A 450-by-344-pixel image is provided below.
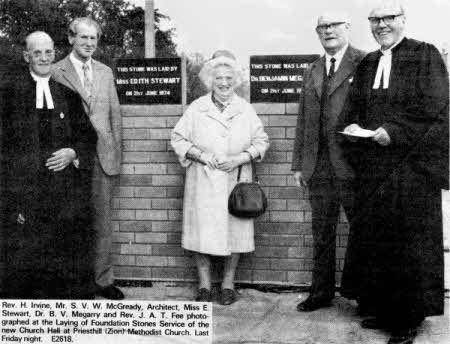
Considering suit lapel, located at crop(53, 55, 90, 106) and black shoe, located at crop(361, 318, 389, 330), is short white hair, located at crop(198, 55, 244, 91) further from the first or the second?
black shoe, located at crop(361, 318, 389, 330)

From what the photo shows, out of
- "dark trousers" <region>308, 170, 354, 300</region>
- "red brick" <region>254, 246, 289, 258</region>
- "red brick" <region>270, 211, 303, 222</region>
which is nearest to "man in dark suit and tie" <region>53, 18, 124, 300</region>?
"red brick" <region>254, 246, 289, 258</region>

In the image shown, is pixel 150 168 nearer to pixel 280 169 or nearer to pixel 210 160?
pixel 210 160

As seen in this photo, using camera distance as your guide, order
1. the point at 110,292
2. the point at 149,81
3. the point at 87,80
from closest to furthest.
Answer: the point at 87,80, the point at 110,292, the point at 149,81

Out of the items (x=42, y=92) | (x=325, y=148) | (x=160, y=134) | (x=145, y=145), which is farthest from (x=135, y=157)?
(x=325, y=148)

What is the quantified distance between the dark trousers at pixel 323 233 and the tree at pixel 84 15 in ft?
4.73

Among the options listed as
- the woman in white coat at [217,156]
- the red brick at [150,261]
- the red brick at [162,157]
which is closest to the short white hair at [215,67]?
the woman in white coat at [217,156]

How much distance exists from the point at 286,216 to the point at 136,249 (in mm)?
1111

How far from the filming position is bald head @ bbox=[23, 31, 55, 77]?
14.3ft

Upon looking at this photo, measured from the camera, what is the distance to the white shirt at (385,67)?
4.08 m

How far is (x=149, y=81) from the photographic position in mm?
5121

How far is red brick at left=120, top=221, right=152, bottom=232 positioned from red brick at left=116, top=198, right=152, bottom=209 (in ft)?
0.36

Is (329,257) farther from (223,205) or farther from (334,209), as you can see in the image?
(223,205)

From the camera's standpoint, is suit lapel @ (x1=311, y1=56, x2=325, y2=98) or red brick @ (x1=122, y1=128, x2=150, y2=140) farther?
red brick @ (x1=122, y1=128, x2=150, y2=140)

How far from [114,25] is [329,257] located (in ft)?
7.06
